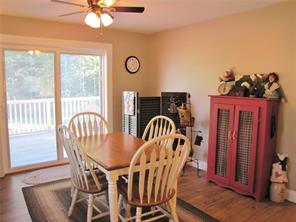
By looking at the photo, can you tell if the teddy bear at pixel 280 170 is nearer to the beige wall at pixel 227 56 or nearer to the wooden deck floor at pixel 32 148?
the beige wall at pixel 227 56

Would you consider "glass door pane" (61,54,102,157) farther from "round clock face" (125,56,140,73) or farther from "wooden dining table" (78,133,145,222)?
"wooden dining table" (78,133,145,222)

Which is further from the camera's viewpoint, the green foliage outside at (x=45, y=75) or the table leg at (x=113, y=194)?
the green foliage outside at (x=45, y=75)

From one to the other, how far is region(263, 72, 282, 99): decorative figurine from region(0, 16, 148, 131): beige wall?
2.52 meters

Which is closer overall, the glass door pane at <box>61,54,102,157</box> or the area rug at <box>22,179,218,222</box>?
the area rug at <box>22,179,218,222</box>

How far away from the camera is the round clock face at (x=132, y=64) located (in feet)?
15.0

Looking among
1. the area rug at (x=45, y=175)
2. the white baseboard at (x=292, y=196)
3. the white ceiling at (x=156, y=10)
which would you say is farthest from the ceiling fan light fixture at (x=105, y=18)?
the white baseboard at (x=292, y=196)

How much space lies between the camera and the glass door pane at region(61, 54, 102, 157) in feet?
13.3

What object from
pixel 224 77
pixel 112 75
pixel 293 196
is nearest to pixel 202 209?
pixel 293 196

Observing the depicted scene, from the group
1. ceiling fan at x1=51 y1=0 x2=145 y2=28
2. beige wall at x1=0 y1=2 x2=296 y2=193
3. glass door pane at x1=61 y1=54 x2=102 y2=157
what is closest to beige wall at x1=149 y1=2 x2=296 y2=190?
beige wall at x1=0 y1=2 x2=296 y2=193

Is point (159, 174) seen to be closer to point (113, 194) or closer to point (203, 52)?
point (113, 194)

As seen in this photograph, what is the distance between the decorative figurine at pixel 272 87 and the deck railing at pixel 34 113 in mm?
2942

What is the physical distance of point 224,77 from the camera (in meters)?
3.31

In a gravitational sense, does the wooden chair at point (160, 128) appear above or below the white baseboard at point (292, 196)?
above

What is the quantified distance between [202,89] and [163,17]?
1237 mm
